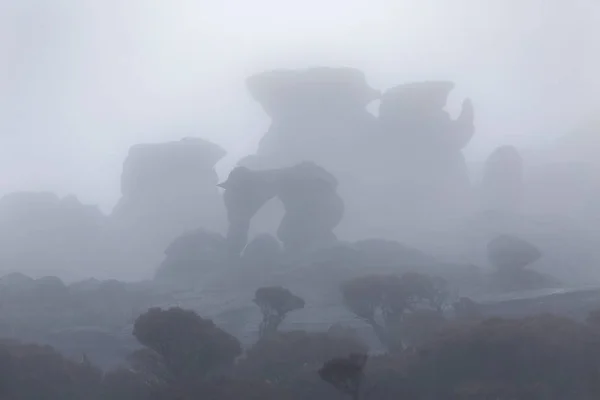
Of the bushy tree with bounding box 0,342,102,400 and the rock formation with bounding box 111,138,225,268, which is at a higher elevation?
the rock formation with bounding box 111,138,225,268

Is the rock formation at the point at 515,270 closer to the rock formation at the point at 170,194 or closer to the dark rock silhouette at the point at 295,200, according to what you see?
the dark rock silhouette at the point at 295,200

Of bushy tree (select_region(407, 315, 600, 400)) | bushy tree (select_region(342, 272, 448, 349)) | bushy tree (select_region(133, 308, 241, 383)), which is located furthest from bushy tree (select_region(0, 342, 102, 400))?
bushy tree (select_region(342, 272, 448, 349))

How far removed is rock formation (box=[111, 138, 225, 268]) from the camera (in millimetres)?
118000

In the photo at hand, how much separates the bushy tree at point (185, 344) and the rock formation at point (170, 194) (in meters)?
69.7

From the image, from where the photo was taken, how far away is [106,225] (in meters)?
125

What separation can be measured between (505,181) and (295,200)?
3940cm

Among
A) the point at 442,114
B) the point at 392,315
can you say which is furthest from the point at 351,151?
the point at 392,315

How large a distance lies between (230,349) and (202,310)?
26.2 metres

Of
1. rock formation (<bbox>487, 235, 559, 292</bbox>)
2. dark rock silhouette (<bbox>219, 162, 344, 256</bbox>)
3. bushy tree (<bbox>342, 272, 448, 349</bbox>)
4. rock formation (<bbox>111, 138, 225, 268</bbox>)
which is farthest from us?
rock formation (<bbox>111, 138, 225, 268</bbox>)

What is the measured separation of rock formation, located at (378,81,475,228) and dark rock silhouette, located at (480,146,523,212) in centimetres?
541

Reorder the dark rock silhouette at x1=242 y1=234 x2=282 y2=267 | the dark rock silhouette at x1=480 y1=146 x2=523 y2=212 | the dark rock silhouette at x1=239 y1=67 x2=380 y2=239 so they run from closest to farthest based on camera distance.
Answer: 1. the dark rock silhouette at x1=242 y1=234 x2=282 y2=267
2. the dark rock silhouette at x1=480 y1=146 x2=523 y2=212
3. the dark rock silhouette at x1=239 y1=67 x2=380 y2=239

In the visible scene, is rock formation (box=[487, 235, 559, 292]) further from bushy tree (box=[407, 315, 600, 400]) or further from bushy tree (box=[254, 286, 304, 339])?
bushy tree (box=[407, 315, 600, 400])

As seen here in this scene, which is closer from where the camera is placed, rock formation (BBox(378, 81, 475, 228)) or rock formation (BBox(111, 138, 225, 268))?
rock formation (BBox(378, 81, 475, 228))

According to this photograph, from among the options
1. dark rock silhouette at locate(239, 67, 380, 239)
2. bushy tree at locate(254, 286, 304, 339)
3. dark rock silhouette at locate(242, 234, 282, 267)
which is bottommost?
bushy tree at locate(254, 286, 304, 339)
